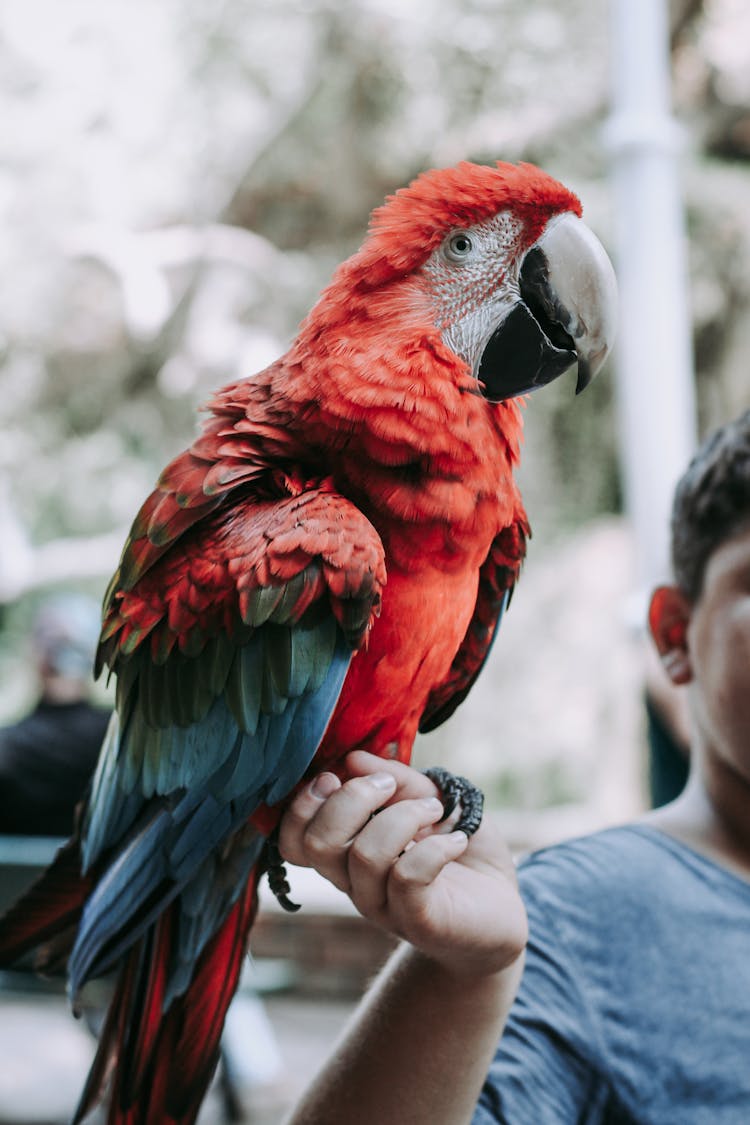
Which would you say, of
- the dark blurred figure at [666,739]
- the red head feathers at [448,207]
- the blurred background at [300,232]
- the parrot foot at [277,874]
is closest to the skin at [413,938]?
the parrot foot at [277,874]

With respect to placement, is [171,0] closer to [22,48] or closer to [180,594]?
[22,48]

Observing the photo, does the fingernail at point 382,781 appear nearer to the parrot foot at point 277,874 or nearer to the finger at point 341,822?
the finger at point 341,822

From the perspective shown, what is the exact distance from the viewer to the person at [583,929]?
2.17 feet

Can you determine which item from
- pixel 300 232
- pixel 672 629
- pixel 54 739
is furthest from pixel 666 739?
pixel 300 232

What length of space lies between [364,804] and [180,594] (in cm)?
21

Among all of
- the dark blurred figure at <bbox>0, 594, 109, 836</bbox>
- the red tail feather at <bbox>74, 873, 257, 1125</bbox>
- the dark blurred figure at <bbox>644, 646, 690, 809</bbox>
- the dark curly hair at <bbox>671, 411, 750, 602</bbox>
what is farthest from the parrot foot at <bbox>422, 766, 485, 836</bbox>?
the dark blurred figure at <bbox>0, 594, 109, 836</bbox>

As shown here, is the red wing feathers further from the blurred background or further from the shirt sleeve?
the blurred background

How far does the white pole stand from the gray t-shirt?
811 mm

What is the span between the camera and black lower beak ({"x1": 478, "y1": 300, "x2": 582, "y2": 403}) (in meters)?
0.75

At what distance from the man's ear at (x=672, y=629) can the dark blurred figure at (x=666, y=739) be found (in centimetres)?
36

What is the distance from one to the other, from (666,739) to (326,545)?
869 millimetres

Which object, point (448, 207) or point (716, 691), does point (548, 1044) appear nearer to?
point (716, 691)

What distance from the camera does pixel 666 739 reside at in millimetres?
1387

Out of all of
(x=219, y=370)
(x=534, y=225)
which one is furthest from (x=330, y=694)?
(x=219, y=370)
